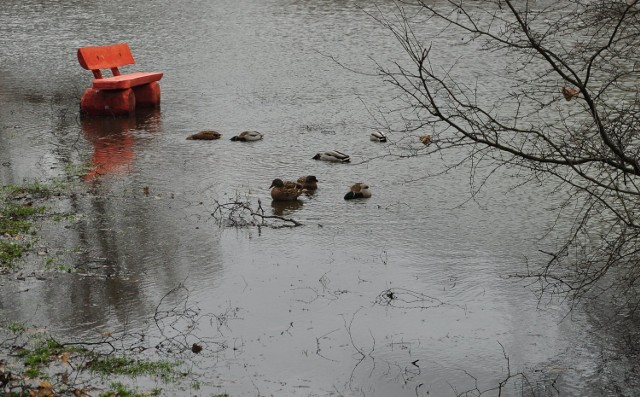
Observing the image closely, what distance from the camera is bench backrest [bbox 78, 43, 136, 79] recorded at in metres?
13.6

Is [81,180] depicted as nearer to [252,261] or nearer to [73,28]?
[252,261]

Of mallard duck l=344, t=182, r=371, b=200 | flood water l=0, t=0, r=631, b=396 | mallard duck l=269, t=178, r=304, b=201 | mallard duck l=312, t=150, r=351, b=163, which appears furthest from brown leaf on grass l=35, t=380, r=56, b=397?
mallard duck l=312, t=150, r=351, b=163

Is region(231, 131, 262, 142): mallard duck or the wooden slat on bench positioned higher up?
the wooden slat on bench

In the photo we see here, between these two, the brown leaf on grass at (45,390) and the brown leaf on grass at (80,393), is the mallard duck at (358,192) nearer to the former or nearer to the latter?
the brown leaf on grass at (80,393)

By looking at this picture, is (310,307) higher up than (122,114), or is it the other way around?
(310,307)

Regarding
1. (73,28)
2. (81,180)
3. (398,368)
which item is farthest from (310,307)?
(73,28)

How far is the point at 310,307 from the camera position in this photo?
23.7 ft

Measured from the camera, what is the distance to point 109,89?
44.9ft

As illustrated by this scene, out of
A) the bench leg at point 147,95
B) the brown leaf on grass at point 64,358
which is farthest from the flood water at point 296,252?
the brown leaf on grass at point 64,358

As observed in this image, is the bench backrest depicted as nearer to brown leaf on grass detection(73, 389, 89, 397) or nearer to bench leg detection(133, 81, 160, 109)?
bench leg detection(133, 81, 160, 109)

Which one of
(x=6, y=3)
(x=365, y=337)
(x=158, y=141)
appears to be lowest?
(x=6, y=3)

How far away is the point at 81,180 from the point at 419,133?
176 inches

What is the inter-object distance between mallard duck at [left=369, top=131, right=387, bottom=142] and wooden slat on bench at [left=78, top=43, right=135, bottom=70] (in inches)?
171

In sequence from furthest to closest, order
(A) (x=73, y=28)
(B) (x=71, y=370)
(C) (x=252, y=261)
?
(A) (x=73, y=28)
(C) (x=252, y=261)
(B) (x=71, y=370)
